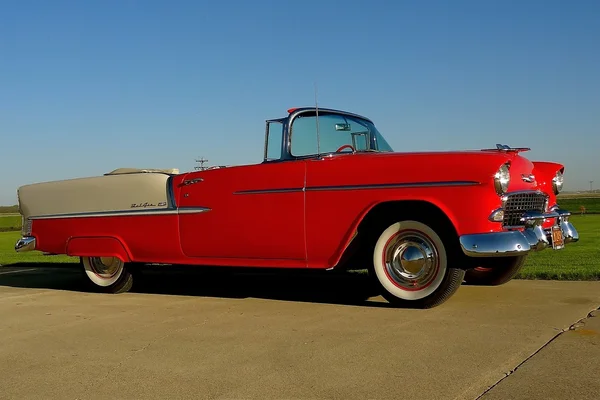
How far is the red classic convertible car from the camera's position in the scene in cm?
482

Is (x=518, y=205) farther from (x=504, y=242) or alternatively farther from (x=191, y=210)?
(x=191, y=210)

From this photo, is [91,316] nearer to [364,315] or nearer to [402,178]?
[364,315]

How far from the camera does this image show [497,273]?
6113 millimetres

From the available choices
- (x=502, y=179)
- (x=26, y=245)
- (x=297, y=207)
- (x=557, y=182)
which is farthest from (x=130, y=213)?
(x=557, y=182)

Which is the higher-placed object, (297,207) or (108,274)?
(297,207)

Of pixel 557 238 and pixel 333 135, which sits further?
pixel 333 135

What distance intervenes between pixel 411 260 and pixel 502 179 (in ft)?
3.17

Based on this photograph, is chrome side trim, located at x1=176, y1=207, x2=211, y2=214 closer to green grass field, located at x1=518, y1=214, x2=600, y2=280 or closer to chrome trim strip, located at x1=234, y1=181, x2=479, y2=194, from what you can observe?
chrome trim strip, located at x1=234, y1=181, x2=479, y2=194

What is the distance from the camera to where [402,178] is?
4969 millimetres

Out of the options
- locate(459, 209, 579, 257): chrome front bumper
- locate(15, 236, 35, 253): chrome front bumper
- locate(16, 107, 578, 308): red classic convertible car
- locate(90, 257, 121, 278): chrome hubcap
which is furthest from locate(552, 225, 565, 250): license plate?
locate(15, 236, 35, 253): chrome front bumper

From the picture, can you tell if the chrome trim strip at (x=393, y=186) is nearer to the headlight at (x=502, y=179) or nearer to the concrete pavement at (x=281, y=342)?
the headlight at (x=502, y=179)

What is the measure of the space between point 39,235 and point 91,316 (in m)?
2.31

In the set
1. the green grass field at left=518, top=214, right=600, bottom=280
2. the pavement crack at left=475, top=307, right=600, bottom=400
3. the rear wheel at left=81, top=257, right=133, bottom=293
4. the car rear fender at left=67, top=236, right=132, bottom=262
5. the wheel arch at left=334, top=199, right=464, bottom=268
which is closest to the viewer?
the pavement crack at left=475, top=307, right=600, bottom=400

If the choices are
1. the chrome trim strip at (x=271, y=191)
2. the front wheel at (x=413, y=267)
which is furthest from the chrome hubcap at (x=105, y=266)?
the front wheel at (x=413, y=267)
